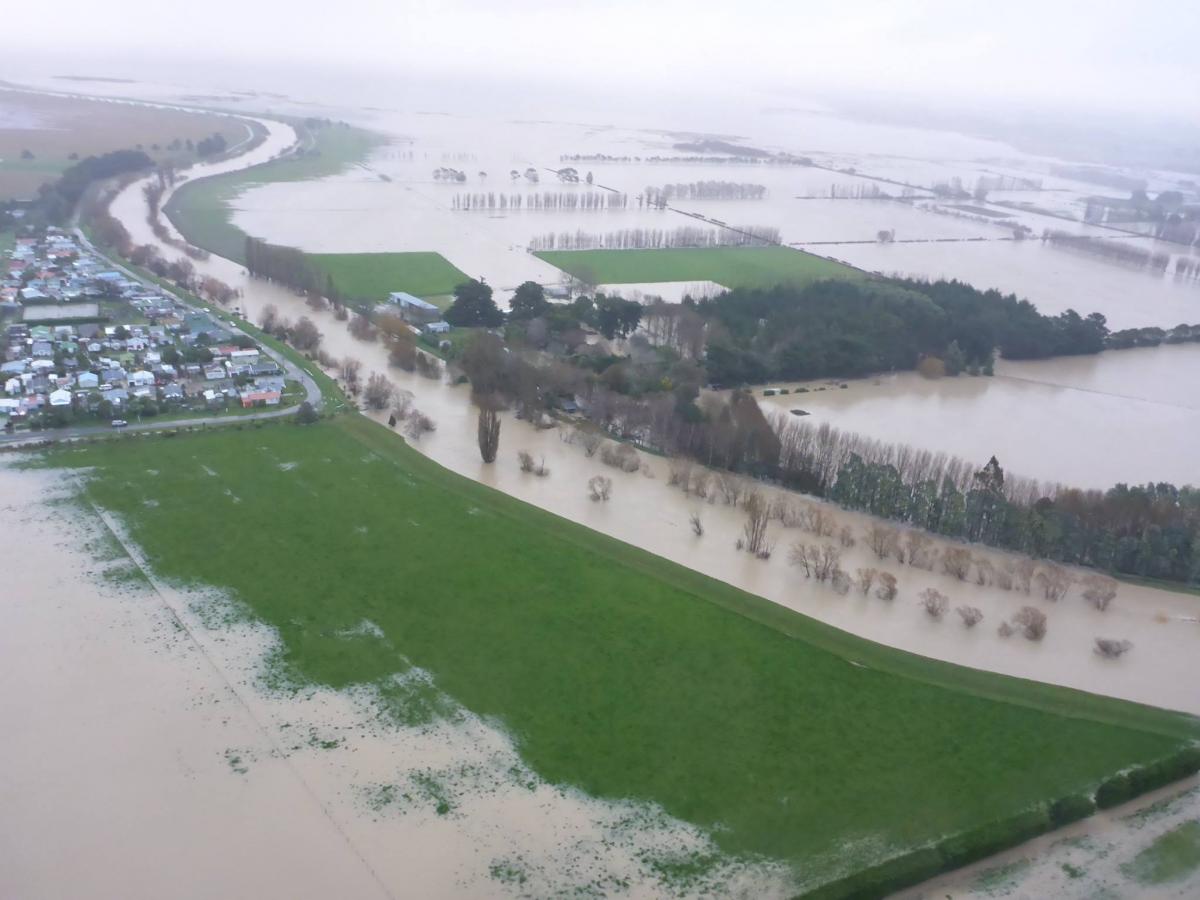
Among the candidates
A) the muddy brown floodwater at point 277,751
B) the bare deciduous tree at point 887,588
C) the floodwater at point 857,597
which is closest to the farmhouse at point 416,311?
the floodwater at point 857,597

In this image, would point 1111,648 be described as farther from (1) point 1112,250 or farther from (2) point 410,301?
(1) point 1112,250

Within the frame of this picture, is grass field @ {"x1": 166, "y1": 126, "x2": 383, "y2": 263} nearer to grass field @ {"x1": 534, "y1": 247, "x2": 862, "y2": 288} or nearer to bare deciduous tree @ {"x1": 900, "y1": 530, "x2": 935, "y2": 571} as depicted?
grass field @ {"x1": 534, "y1": 247, "x2": 862, "y2": 288}

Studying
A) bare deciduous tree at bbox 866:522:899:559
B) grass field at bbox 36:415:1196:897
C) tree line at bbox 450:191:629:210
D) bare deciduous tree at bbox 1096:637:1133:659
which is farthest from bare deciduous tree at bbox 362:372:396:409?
tree line at bbox 450:191:629:210

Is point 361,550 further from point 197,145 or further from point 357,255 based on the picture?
point 197,145

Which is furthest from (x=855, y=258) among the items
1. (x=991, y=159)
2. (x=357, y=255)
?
(x=991, y=159)

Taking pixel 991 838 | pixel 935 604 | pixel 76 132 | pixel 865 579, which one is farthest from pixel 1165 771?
pixel 76 132

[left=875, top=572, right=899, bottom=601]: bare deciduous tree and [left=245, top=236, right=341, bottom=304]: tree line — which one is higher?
[left=245, top=236, right=341, bottom=304]: tree line
